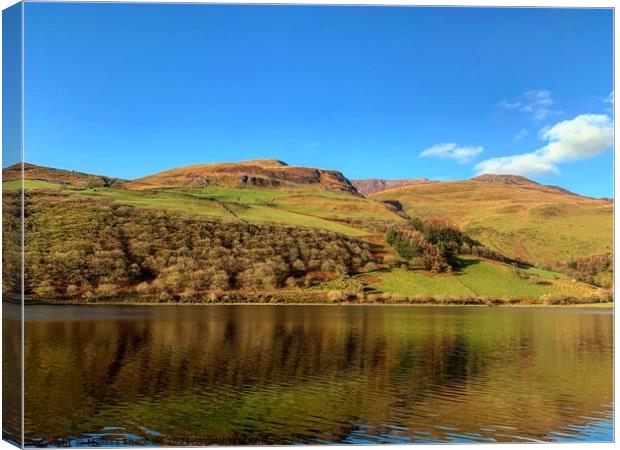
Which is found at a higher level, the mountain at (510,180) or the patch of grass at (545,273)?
the mountain at (510,180)

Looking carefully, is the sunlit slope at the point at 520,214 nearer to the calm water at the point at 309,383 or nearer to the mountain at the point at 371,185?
the mountain at the point at 371,185

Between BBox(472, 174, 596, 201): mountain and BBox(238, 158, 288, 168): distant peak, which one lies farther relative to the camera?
BBox(472, 174, 596, 201): mountain

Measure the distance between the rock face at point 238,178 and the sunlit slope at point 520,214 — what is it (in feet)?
16.8

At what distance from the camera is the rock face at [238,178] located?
1951 inches

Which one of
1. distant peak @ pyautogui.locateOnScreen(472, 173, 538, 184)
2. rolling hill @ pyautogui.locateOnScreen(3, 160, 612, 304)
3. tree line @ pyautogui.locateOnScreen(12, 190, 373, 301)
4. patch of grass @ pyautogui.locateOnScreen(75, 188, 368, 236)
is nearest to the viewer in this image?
tree line @ pyautogui.locateOnScreen(12, 190, 373, 301)

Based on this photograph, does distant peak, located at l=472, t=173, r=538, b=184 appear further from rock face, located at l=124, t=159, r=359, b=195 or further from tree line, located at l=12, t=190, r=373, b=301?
tree line, located at l=12, t=190, r=373, b=301

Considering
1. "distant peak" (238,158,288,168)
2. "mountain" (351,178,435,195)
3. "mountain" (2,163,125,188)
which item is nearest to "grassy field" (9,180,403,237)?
"mountain" (2,163,125,188)

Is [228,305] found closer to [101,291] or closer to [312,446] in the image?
[101,291]

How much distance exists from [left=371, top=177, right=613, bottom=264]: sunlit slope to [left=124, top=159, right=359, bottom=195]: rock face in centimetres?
511

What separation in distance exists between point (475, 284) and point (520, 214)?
12.5 meters

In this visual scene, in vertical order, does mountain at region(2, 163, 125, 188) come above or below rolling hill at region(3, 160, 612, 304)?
above

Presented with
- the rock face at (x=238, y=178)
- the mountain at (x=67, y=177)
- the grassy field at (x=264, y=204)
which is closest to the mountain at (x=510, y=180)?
the grassy field at (x=264, y=204)

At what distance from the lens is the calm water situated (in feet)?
45.9

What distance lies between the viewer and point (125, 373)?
17.2 meters
